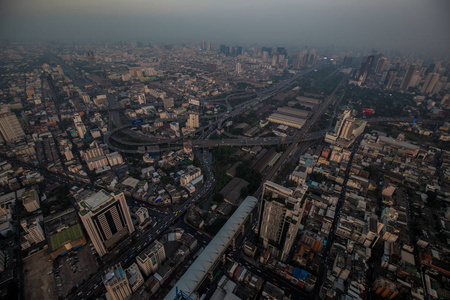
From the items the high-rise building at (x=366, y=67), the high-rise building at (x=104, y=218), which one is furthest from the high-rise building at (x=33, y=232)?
the high-rise building at (x=366, y=67)

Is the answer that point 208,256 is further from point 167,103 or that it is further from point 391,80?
point 391,80

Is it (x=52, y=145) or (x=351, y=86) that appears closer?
(x=52, y=145)

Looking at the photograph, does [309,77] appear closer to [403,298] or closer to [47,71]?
[403,298]

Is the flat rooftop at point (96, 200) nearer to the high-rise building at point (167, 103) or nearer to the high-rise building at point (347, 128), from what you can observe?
the high-rise building at point (347, 128)

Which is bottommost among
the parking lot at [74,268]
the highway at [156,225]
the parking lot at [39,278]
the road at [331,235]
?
the parking lot at [39,278]

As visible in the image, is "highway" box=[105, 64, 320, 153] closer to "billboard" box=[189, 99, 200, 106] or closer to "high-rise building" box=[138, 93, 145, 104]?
"high-rise building" box=[138, 93, 145, 104]

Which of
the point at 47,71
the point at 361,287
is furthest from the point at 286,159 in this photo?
the point at 47,71
